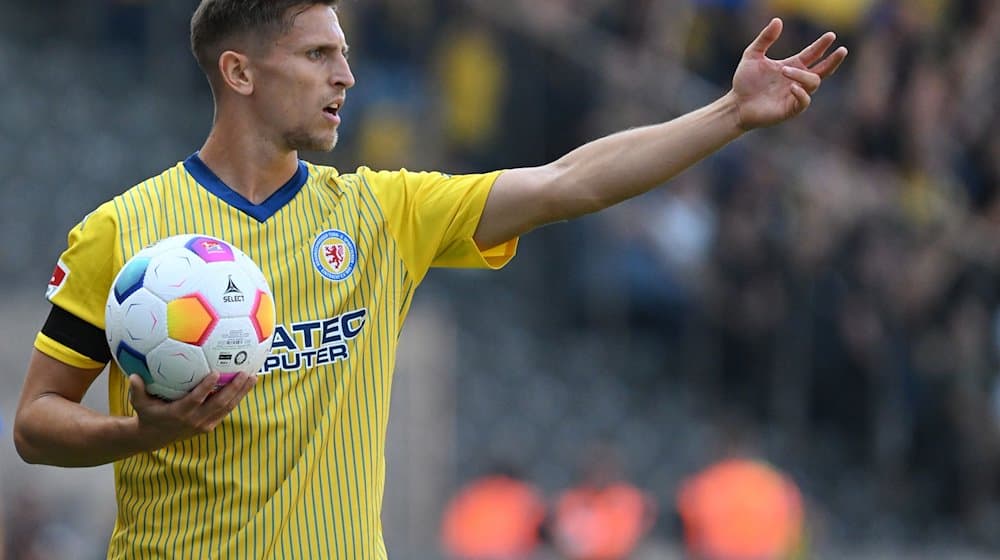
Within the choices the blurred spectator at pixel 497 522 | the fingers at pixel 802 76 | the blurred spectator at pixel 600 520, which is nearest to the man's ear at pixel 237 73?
the fingers at pixel 802 76

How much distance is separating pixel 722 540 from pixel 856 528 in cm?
142

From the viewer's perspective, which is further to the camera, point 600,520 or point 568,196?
point 600,520

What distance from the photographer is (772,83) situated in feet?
13.3

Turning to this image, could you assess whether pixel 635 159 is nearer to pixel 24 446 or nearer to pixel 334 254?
pixel 334 254

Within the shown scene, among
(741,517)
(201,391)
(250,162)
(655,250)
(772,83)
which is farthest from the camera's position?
(655,250)

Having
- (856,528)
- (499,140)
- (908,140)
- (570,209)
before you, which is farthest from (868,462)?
(570,209)

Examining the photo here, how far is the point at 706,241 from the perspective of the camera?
39.8 ft

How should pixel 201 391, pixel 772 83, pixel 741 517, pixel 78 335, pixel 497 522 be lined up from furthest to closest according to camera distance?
pixel 497 522
pixel 741 517
pixel 772 83
pixel 78 335
pixel 201 391

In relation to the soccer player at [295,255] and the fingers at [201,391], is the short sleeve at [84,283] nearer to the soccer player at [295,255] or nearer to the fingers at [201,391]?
the soccer player at [295,255]

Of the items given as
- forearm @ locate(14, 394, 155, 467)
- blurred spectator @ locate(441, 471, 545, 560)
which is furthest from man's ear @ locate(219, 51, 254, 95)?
blurred spectator @ locate(441, 471, 545, 560)

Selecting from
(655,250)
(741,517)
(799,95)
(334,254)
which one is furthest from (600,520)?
(799,95)

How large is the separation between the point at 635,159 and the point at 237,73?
0.97 metres

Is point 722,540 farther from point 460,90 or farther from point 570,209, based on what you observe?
point 570,209

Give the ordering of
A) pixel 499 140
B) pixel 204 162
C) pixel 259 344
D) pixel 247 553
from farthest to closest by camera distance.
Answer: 1. pixel 499 140
2. pixel 204 162
3. pixel 247 553
4. pixel 259 344
